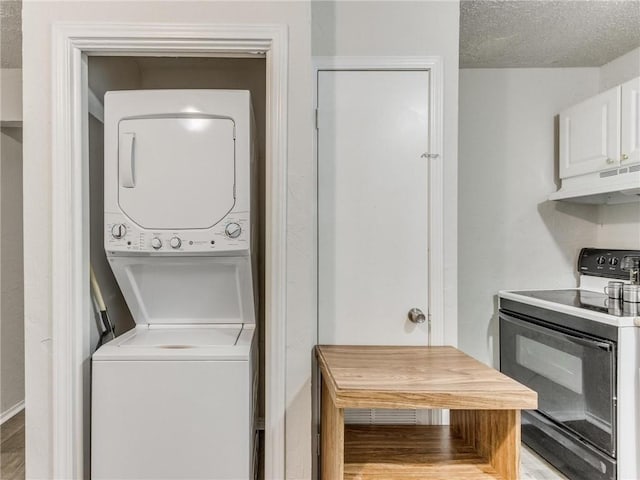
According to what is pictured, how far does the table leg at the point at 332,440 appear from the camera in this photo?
4.05 ft

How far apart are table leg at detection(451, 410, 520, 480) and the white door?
421 millimetres

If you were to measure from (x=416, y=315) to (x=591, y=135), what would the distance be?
1.68m

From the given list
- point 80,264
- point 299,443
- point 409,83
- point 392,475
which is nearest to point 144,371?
point 80,264

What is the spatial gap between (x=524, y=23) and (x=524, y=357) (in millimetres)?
1981

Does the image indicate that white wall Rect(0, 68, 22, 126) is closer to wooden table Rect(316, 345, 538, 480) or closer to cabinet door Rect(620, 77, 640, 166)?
wooden table Rect(316, 345, 538, 480)

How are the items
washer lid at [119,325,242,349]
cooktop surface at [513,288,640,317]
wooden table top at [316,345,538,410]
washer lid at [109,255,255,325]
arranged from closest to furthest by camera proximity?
wooden table top at [316,345,538,410] < washer lid at [119,325,242,349] < washer lid at [109,255,255,325] < cooktop surface at [513,288,640,317]

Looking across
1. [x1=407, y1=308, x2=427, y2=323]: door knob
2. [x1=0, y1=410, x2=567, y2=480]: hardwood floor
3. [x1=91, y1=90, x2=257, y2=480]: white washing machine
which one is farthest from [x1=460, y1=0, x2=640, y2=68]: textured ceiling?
[x1=0, y1=410, x2=567, y2=480]: hardwood floor

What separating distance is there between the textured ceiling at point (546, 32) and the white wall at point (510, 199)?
0.14m

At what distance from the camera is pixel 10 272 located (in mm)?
2738

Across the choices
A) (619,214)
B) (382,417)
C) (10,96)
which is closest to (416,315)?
(382,417)

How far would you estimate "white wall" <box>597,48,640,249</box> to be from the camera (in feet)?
7.94

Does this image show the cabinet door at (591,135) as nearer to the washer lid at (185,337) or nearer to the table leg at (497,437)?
the table leg at (497,437)

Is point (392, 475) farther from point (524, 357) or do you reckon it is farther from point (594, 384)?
point (524, 357)

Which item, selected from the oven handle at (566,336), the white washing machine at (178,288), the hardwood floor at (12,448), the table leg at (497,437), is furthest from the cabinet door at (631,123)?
the hardwood floor at (12,448)
